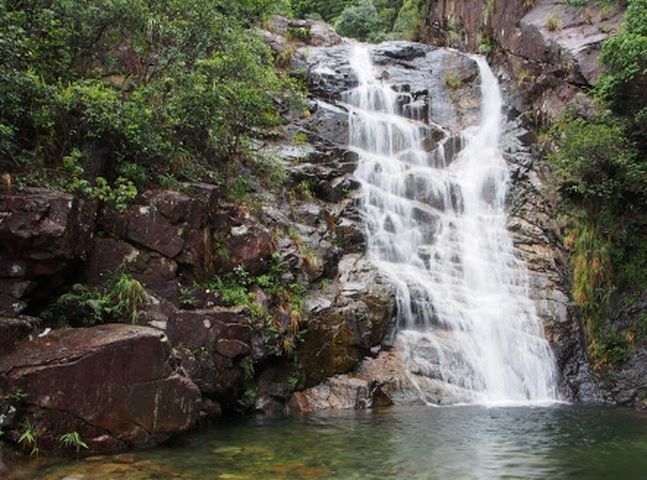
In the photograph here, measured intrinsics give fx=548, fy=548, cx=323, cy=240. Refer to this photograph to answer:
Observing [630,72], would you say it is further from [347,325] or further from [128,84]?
[128,84]

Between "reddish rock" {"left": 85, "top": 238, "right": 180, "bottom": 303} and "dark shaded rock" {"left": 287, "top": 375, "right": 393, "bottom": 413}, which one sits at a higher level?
"reddish rock" {"left": 85, "top": 238, "right": 180, "bottom": 303}

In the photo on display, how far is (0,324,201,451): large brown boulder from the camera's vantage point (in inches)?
288

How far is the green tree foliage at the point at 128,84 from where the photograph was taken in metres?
10.1

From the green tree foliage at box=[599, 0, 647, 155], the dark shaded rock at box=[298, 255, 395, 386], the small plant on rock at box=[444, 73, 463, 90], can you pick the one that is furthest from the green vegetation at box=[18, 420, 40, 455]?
→ the small plant on rock at box=[444, 73, 463, 90]

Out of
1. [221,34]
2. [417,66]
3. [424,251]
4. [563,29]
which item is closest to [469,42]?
[417,66]

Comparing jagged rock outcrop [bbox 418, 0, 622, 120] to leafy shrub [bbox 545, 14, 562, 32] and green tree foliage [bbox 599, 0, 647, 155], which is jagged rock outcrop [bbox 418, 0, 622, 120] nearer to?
leafy shrub [bbox 545, 14, 562, 32]

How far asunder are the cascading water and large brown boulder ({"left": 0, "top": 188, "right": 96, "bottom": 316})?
26.3 ft

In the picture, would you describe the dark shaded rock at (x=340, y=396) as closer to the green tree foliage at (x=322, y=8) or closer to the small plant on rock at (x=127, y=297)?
the small plant on rock at (x=127, y=297)

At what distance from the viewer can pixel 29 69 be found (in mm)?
10586

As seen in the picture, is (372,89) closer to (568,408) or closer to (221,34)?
(221,34)

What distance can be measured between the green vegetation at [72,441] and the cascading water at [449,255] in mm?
7636

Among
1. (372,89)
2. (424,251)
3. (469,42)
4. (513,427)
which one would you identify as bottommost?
(513,427)

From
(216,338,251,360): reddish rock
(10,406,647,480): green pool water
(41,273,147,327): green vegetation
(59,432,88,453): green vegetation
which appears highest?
(41,273,147,327): green vegetation

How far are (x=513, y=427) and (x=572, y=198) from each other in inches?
355
